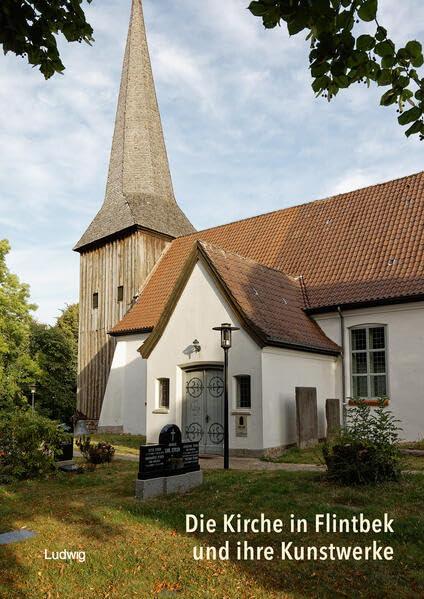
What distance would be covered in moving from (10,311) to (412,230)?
23695 mm

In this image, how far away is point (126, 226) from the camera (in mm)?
24469

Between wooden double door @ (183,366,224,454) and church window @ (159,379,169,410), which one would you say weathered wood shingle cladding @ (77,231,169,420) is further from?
wooden double door @ (183,366,224,454)

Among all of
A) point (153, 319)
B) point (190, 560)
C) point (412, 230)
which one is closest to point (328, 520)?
point (190, 560)

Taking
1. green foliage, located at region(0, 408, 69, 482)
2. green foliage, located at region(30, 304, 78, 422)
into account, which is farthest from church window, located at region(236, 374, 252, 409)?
green foliage, located at region(30, 304, 78, 422)

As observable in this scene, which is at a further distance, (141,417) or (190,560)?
(141,417)

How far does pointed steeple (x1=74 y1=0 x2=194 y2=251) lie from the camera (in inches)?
1006

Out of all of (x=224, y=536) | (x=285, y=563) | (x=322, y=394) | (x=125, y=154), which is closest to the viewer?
(x=285, y=563)

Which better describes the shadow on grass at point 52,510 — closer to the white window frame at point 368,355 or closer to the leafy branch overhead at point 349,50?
the leafy branch overhead at point 349,50

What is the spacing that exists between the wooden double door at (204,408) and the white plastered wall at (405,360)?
532 cm

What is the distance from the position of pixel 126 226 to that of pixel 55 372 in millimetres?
22351

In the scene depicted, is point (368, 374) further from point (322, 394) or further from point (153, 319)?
point (153, 319)

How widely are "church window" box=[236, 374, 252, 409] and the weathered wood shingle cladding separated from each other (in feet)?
34.8

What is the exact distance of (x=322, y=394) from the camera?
16422 millimetres

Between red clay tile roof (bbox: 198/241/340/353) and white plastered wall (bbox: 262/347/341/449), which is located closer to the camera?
white plastered wall (bbox: 262/347/341/449)
